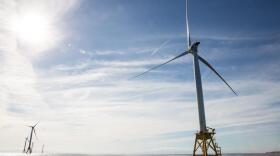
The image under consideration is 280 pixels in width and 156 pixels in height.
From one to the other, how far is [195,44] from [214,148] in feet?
72.0

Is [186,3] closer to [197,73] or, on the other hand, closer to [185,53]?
[185,53]

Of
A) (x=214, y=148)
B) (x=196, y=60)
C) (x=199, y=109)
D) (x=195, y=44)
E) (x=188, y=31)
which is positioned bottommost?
(x=214, y=148)

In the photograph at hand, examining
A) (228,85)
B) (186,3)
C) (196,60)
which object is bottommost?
(228,85)

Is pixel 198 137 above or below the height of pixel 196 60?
below

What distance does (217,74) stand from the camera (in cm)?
5706

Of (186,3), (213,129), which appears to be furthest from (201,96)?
(186,3)

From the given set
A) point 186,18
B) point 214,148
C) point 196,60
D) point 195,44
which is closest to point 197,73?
point 196,60

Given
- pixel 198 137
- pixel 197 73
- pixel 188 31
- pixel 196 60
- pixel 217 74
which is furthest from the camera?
pixel 188 31

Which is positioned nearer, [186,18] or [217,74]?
[217,74]

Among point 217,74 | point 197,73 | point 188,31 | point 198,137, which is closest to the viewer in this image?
point 198,137

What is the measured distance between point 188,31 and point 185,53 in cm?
632

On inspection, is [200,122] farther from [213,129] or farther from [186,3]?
[186,3]

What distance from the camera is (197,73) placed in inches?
1913

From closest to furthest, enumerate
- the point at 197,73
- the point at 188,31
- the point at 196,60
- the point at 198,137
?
1. the point at 198,137
2. the point at 197,73
3. the point at 196,60
4. the point at 188,31
